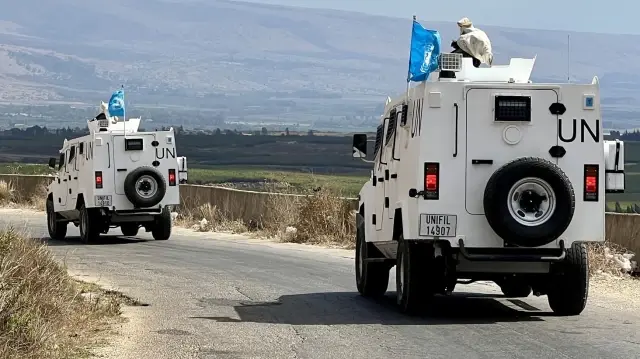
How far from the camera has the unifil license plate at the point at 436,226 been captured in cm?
1470

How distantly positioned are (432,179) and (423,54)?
1.96 metres

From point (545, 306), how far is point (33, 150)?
113 meters

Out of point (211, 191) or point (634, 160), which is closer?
point (211, 191)

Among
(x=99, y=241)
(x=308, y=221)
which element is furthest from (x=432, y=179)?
(x=99, y=241)

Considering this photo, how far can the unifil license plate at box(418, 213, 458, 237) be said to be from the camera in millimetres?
14703

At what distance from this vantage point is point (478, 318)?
603 inches

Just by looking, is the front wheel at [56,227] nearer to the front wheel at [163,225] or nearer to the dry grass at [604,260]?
the front wheel at [163,225]

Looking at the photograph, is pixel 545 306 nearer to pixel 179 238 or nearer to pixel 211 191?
pixel 179 238

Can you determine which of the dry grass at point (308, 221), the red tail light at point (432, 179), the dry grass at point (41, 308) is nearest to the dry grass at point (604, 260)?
the red tail light at point (432, 179)

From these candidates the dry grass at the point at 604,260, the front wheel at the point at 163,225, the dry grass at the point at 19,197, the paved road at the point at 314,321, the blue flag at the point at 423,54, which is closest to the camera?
the paved road at the point at 314,321

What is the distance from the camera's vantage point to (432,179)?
14.7 m

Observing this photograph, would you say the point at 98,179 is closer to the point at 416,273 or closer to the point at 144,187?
the point at 144,187

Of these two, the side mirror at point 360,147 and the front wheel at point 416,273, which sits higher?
the side mirror at point 360,147

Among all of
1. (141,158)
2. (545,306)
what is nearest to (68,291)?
(545,306)
